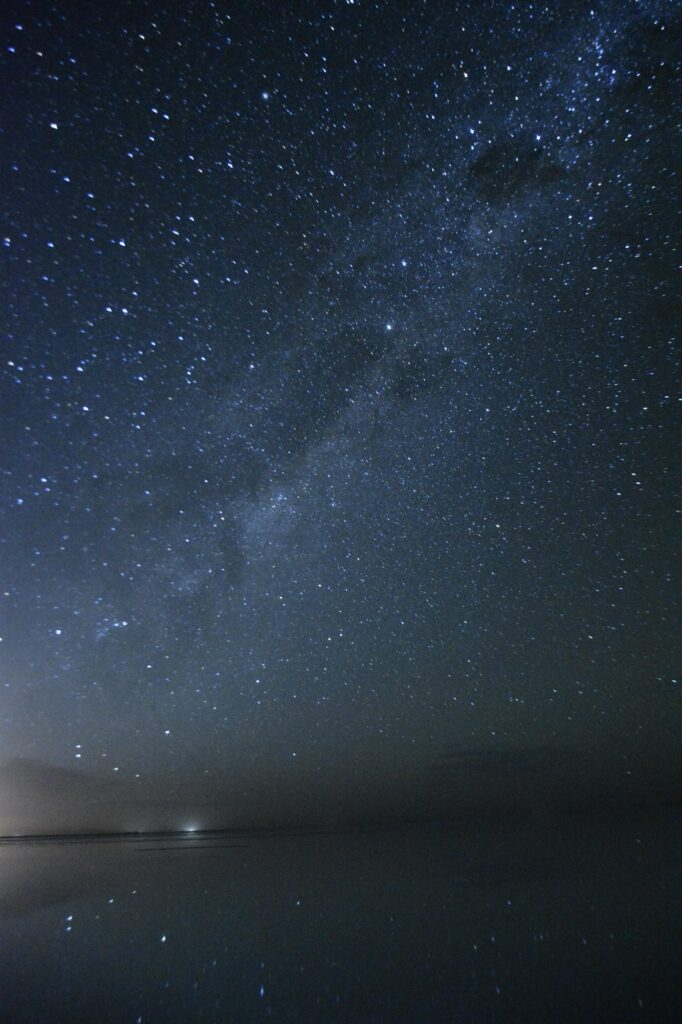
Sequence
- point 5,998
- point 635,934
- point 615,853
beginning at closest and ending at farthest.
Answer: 1. point 5,998
2. point 635,934
3. point 615,853

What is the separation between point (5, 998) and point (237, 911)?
3.30 m

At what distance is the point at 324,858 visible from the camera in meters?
13.3

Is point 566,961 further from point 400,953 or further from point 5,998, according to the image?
point 5,998

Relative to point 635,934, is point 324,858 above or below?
above

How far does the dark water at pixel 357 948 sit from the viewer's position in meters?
3.56

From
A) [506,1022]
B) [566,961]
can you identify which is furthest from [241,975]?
[566,961]

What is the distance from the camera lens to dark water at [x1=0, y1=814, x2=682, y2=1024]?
3561 mm

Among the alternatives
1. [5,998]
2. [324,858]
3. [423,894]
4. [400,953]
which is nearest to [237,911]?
[423,894]

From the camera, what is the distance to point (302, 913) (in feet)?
21.1

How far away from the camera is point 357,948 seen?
4.91 metres

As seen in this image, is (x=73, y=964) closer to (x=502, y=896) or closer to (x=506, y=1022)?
(x=506, y=1022)

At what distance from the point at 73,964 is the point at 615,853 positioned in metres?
9.74

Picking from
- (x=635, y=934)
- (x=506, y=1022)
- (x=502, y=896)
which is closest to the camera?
(x=506, y=1022)

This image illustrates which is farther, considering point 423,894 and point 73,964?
point 423,894
